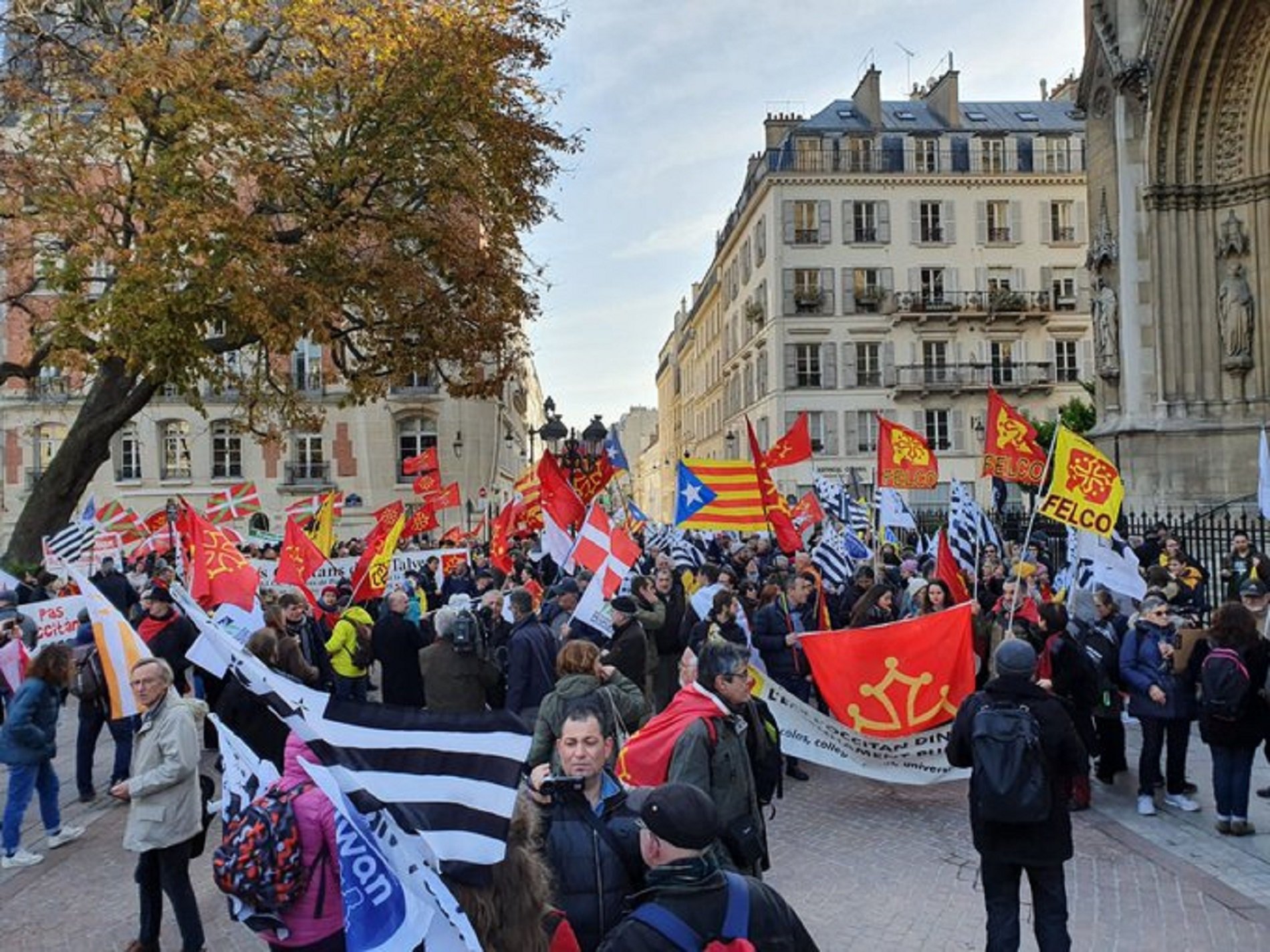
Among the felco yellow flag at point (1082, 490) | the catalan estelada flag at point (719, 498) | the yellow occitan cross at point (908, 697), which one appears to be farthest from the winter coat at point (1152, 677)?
the catalan estelada flag at point (719, 498)

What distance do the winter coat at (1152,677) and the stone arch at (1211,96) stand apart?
48.4 feet

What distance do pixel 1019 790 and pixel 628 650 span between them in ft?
14.5

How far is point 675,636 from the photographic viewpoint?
1094 centimetres

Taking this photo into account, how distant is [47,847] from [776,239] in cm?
4438

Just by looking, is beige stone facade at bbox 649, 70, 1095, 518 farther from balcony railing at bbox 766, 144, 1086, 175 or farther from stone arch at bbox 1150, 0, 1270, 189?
stone arch at bbox 1150, 0, 1270, 189

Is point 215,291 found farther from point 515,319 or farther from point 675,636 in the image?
point 675,636

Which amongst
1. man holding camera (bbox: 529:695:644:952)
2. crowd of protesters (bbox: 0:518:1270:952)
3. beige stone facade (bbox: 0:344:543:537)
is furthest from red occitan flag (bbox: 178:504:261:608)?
beige stone facade (bbox: 0:344:543:537)

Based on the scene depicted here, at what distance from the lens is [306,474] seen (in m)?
42.4

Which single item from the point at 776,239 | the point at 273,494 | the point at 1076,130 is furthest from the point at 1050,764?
the point at 1076,130

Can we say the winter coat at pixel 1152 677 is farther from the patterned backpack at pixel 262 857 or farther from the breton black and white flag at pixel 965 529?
the patterned backpack at pixel 262 857

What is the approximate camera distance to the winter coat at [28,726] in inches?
293

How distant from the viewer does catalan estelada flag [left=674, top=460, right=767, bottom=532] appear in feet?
47.4

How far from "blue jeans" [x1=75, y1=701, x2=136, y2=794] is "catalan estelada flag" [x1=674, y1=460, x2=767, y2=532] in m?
7.34

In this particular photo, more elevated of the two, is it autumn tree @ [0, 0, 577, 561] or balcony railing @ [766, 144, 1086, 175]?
balcony railing @ [766, 144, 1086, 175]
